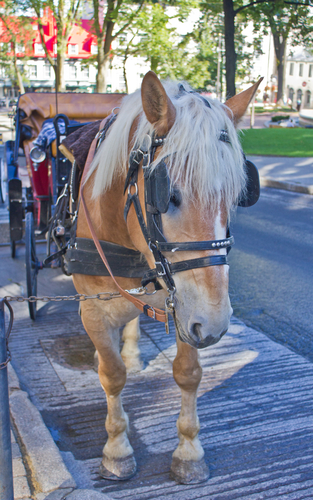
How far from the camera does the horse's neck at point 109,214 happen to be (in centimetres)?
252

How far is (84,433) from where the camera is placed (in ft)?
10.6

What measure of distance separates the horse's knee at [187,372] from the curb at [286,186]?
9885mm

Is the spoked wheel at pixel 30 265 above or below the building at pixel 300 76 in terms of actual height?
below

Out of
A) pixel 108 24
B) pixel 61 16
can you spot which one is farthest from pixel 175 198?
pixel 61 16

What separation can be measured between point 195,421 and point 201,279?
4.41 feet

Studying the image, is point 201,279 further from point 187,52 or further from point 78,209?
point 187,52

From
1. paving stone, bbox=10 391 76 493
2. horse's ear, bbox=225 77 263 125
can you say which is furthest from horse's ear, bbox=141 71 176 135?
paving stone, bbox=10 391 76 493

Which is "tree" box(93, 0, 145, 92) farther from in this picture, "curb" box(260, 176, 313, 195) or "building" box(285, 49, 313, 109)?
"building" box(285, 49, 313, 109)

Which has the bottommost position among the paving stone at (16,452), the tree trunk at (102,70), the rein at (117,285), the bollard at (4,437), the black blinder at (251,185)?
the paving stone at (16,452)

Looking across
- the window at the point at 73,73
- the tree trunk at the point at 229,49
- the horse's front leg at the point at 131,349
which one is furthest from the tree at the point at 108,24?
the window at the point at 73,73

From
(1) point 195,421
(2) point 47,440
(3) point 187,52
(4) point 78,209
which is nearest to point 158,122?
(4) point 78,209

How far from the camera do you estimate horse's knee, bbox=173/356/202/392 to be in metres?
2.88

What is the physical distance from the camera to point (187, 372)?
9.49 ft

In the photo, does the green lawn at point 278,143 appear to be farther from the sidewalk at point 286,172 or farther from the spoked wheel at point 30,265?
the spoked wheel at point 30,265
